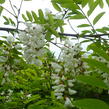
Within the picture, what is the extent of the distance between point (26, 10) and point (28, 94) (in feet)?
3.24

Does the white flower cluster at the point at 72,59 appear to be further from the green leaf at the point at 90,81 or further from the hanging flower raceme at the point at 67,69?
the green leaf at the point at 90,81

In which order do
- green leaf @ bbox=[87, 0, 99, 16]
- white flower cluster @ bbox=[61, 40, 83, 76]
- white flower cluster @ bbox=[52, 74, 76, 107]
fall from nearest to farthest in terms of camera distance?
white flower cluster @ bbox=[52, 74, 76, 107], white flower cluster @ bbox=[61, 40, 83, 76], green leaf @ bbox=[87, 0, 99, 16]

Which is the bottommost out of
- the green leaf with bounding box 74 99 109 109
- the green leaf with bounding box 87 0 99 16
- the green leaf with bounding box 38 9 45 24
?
the green leaf with bounding box 74 99 109 109

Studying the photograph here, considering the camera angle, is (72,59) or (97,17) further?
(97,17)

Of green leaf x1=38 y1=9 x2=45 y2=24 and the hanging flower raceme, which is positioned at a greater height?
green leaf x1=38 y1=9 x2=45 y2=24

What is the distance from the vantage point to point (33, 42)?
169 cm

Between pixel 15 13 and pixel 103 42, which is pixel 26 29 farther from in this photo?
pixel 103 42

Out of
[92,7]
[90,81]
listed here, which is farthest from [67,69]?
[90,81]

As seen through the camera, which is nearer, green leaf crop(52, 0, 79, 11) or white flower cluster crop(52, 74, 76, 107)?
white flower cluster crop(52, 74, 76, 107)

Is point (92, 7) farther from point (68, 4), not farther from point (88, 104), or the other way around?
point (88, 104)

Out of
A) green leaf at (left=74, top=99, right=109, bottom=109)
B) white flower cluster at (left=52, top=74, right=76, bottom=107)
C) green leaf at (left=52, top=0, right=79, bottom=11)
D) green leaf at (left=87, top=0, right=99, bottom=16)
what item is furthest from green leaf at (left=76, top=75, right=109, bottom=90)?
green leaf at (left=87, top=0, right=99, bottom=16)

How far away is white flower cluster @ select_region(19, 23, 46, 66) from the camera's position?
169cm

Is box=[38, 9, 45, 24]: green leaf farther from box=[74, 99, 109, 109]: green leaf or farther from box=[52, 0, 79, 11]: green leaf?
box=[74, 99, 109, 109]: green leaf

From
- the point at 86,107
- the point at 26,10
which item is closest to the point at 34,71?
the point at 26,10
